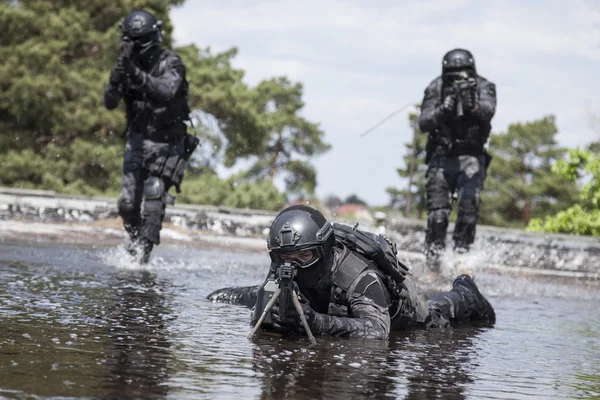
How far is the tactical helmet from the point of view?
8.84m

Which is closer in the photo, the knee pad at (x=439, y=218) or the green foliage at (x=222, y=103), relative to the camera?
the knee pad at (x=439, y=218)

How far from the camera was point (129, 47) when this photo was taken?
8758 mm

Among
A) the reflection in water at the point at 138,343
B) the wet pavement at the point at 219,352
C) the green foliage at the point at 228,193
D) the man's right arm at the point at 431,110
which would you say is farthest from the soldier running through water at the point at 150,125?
the green foliage at the point at 228,193

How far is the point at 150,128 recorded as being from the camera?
9125mm

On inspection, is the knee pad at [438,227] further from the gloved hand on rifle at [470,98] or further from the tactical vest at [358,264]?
the tactical vest at [358,264]

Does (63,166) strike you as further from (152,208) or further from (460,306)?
(460,306)

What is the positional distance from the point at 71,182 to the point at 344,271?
26598 millimetres

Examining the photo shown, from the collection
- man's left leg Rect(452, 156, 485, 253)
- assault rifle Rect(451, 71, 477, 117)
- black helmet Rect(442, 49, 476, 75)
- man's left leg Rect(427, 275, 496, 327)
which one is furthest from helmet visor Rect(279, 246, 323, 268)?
man's left leg Rect(452, 156, 485, 253)

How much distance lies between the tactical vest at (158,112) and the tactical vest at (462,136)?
2.64m

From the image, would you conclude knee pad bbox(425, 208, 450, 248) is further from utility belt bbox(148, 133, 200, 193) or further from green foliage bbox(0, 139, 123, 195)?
green foliage bbox(0, 139, 123, 195)

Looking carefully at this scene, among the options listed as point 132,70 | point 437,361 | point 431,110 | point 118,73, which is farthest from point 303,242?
point 431,110

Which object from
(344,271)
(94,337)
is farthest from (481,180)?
(94,337)

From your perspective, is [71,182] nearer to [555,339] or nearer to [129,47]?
[129,47]

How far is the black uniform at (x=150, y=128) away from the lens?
8.93 m
